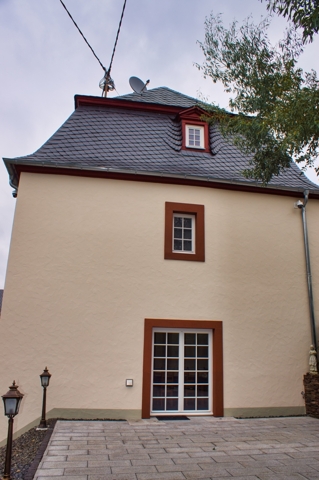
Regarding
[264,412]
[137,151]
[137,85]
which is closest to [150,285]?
[137,151]

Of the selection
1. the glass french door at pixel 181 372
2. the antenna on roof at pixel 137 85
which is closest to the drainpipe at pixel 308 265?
the glass french door at pixel 181 372

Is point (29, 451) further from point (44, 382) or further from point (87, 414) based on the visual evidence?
point (87, 414)

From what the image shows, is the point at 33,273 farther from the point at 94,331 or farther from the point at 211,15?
the point at 211,15

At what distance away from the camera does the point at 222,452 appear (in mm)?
4824

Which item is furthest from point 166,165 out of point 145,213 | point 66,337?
point 66,337

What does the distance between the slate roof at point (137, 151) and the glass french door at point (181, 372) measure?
359 centimetres

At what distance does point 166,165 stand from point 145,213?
1.38 m

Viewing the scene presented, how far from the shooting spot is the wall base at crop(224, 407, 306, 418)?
7336 mm

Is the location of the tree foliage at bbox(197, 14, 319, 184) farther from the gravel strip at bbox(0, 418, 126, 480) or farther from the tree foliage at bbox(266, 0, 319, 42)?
the gravel strip at bbox(0, 418, 126, 480)

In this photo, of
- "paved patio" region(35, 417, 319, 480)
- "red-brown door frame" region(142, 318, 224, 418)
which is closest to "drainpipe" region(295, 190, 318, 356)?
"paved patio" region(35, 417, 319, 480)

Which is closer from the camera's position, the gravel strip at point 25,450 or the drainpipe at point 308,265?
the gravel strip at point 25,450

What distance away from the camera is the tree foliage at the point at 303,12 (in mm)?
4984

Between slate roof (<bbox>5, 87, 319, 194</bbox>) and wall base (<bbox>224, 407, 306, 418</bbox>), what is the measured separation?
4.92 meters

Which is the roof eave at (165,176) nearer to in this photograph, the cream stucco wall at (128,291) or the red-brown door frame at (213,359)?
the cream stucco wall at (128,291)
